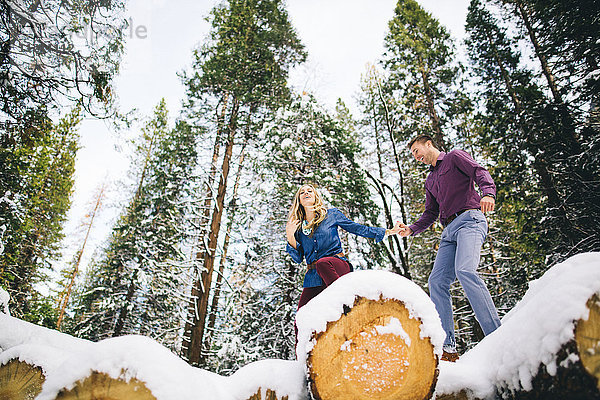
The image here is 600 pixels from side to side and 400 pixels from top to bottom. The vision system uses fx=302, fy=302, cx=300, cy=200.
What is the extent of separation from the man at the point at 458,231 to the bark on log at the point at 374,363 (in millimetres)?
1540

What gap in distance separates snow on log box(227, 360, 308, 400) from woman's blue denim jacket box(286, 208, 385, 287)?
5.13 ft

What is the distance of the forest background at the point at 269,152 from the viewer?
20.3 feet

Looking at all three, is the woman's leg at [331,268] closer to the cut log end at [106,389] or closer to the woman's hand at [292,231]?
the woman's hand at [292,231]

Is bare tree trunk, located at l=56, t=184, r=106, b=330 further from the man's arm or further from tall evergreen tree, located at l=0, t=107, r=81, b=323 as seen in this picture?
the man's arm

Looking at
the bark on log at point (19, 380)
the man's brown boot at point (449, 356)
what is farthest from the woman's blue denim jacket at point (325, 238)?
the bark on log at point (19, 380)

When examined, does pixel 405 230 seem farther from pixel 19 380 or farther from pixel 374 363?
pixel 19 380

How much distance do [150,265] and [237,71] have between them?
7392mm

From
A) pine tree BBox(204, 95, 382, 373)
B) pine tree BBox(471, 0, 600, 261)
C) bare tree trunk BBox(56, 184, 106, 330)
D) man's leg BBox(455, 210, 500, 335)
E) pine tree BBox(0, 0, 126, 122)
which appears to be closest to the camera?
man's leg BBox(455, 210, 500, 335)

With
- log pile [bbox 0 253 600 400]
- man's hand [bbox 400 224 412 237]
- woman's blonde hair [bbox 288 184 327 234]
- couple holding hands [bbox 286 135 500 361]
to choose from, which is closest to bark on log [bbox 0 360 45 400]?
log pile [bbox 0 253 600 400]

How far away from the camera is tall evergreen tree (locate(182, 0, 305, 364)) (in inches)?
413

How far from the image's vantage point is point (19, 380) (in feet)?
4.62

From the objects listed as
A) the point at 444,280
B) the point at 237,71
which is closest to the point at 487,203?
the point at 444,280

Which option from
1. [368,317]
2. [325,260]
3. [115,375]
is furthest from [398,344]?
[325,260]

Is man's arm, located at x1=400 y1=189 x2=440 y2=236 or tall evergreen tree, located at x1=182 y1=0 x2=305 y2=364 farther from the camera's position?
tall evergreen tree, located at x1=182 y1=0 x2=305 y2=364
